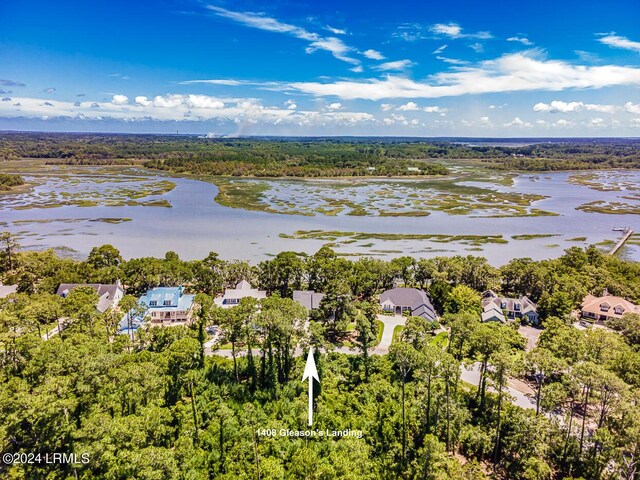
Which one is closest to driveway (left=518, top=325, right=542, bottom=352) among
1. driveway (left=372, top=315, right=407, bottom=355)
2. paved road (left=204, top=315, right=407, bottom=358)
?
driveway (left=372, top=315, right=407, bottom=355)

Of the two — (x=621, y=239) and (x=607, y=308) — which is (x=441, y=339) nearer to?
(x=607, y=308)

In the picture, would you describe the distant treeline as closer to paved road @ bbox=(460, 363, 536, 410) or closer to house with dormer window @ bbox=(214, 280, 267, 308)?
house with dormer window @ bbox=(214, 280, 267, 308)

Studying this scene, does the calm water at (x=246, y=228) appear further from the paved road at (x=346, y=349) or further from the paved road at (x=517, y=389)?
the paved road at (x=517, y=389)

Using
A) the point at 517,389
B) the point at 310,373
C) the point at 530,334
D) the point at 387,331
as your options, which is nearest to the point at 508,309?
the point at 530,334

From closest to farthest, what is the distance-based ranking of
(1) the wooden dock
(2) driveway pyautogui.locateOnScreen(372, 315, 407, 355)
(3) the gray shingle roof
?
1. (2) driveway pyautogui.locateOnScreen(372, 315, 407, 355)
2. (3) the gray shingle roof
3. (1) the wooden dock

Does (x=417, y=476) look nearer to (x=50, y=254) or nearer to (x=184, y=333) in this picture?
(x=184, y=333)

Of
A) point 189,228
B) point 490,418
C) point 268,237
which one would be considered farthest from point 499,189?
point 490,418
